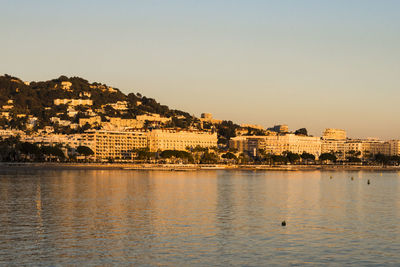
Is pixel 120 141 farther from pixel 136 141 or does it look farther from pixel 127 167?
pixel 127 167

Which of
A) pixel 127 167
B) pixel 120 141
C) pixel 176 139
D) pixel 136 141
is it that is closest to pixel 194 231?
pixel 127 167

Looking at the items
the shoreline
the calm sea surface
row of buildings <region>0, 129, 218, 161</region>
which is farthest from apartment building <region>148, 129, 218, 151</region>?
the calm sea surface

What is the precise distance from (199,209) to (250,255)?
53.5 ft

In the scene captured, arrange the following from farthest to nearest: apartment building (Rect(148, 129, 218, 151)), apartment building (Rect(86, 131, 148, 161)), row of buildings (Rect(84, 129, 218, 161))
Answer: apartment building (Rect(148, 129, 218, 151)), row of buildings (Rect(84, 129, 218, 161)), apartment building (Rect(86, 131, 148, 161))

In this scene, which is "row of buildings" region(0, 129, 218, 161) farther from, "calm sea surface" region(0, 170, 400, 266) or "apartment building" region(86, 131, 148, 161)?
"calm sea surface" region(0, 170, 400, 266)

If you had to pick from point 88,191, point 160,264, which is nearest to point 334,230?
point 160,264

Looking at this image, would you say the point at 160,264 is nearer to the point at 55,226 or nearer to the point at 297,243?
the point at 297,243

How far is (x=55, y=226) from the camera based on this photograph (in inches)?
1235

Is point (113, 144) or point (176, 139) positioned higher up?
point (176, 139)

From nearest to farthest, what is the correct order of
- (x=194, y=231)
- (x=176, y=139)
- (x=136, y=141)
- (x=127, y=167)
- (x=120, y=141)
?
(x=194, y=231)
(x=127, y=167)
(x=120, y=141)
(x=136, y=141)
(x=176, y=139)

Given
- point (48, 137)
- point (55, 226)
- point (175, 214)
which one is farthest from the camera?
point (48, 137)

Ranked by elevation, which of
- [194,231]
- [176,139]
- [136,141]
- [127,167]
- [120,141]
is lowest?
[194,231]

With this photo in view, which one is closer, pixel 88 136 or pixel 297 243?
pixel 297 243

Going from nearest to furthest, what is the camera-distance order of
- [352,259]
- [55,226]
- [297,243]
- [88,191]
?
[352,259] < [297,243] < [55,226] < [88,191]
